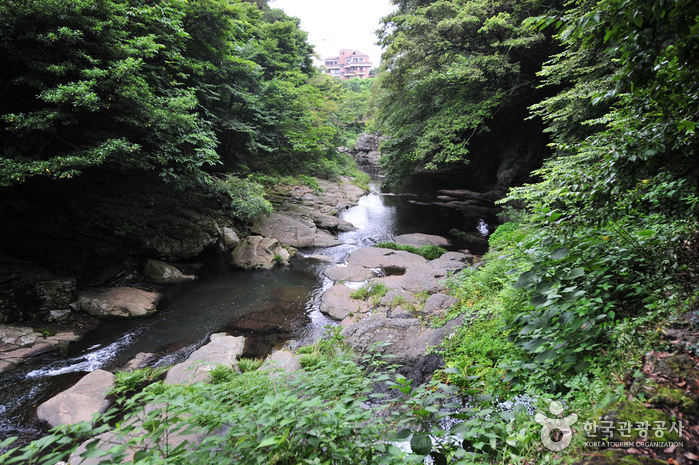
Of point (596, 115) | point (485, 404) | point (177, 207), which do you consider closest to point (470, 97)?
point (596, 115)

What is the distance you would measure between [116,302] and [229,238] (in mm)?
4144

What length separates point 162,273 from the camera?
8.45 m

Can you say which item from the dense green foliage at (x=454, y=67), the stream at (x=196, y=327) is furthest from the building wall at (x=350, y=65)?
the stream at (x=196, y=327)

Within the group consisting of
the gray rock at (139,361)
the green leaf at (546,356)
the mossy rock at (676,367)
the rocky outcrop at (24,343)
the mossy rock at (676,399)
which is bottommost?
the gray rock at (139,361)

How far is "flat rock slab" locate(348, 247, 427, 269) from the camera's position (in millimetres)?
9602

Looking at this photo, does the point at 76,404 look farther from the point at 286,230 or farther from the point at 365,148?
the point at 365,148

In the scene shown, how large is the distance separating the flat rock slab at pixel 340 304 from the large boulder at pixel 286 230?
4.57 metres

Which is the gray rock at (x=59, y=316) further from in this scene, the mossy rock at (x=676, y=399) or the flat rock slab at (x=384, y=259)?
the mossy rock at (x=676, y=399)

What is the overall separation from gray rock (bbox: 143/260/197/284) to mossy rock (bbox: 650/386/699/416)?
383 inches

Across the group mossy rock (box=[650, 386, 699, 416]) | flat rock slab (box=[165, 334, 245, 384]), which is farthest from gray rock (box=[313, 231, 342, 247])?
mossy rock (box=[650, 386, 699, 416])

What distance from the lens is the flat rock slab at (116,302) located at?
6.63m

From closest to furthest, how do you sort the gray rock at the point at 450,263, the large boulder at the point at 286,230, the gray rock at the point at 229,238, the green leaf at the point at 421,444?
the green leaf at the point at 421,444, the gray rock at the point at 450,263, the gray rock at the point at 229,238, the large boulder at the point at 286,230

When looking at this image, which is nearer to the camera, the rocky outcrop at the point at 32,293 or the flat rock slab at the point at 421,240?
the rocky outcrop at the point at 32,293

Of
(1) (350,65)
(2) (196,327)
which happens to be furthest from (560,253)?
(1) (350,65)
